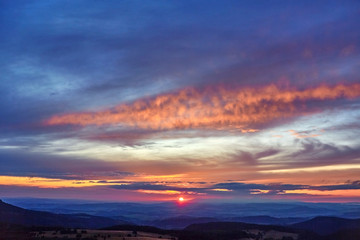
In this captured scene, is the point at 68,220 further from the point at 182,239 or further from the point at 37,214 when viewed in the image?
the point at 182,239

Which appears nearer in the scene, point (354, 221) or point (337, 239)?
point (337, 239)

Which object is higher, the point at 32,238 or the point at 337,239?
the point at 32,238

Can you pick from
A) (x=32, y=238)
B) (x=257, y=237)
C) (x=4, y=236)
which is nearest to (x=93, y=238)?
(x=32, y=238)

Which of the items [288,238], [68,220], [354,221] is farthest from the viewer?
[68,220]

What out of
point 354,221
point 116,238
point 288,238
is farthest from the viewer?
point 354,221

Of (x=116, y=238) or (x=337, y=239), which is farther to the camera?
(x=337, y=239)

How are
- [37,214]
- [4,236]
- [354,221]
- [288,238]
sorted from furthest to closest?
[37,214], [354,221], [288,238], [4,236]

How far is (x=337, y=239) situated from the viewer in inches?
3440

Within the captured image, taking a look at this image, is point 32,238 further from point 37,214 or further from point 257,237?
point 37,214

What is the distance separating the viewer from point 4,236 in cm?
4534

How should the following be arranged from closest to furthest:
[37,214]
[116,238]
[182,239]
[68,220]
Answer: [116,238], [182,239], [37,214], [68,220]

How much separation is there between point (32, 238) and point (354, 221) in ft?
406

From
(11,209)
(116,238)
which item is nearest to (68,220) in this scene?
(11,209)

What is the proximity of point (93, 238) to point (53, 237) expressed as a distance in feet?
17.0
